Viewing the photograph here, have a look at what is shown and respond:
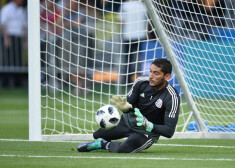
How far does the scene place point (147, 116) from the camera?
25.0ft

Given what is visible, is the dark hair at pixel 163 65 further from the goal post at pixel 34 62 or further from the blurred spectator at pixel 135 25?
the blurred spectator at pixel 135 25

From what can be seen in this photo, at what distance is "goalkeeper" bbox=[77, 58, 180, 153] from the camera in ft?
23.7

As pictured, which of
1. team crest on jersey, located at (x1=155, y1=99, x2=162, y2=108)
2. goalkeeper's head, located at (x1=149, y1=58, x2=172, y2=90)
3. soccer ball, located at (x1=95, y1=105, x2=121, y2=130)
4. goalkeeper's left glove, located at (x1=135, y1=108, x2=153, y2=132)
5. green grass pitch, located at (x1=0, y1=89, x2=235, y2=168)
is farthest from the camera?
team crest on jersey, located at (x1=155, y1=99, x2=162, y2=108)

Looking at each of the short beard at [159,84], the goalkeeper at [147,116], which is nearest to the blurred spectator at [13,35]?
the goalkeeper at [147,116]

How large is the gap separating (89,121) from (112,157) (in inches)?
141

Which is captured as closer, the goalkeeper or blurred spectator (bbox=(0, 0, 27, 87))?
the goalkeeper

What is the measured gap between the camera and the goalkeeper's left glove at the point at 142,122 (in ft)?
22.7

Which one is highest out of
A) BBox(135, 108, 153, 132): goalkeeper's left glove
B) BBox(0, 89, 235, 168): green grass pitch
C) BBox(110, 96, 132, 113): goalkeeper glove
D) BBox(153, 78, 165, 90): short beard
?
BBox(153, 78, 165, 90): short beard

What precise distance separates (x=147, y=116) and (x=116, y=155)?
2.55ft

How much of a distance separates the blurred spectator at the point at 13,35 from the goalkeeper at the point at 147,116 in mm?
11589

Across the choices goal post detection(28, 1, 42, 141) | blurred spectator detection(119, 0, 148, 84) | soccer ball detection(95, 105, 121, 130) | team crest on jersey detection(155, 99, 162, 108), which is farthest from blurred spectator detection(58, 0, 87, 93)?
soccer ball detection(95, 105, 121, 130)

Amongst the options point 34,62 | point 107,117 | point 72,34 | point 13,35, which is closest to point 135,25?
point 72,34

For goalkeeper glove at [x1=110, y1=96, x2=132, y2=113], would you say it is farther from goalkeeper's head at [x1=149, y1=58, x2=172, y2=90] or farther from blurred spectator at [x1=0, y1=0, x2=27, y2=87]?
blurred spectator at [x1=0, y1=0, x2=27, y2=87]

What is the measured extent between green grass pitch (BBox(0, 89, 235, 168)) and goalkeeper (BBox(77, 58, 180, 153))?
0.46 ft
